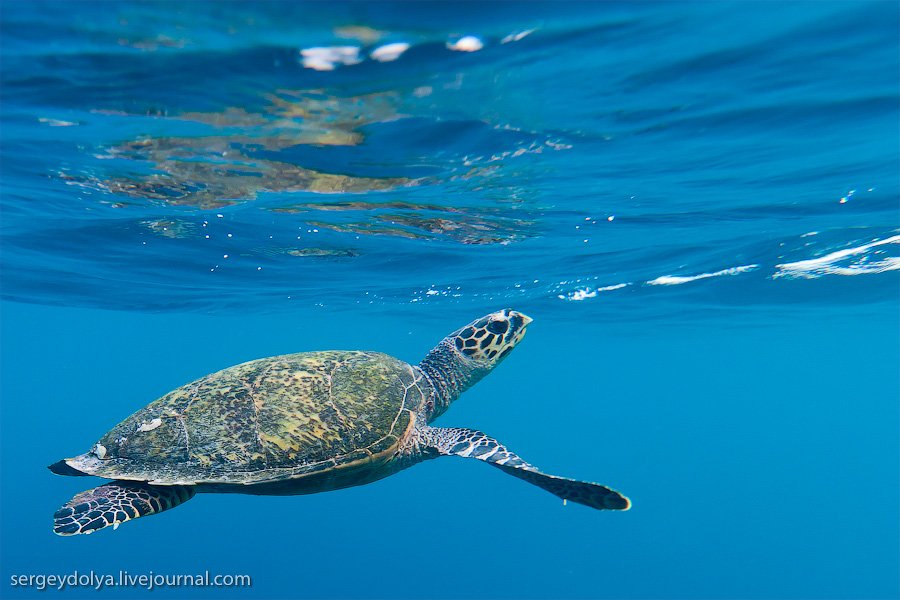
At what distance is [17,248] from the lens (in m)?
16.0

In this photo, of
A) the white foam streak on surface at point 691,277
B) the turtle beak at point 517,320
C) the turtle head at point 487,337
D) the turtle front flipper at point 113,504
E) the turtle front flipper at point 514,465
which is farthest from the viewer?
the white foam streak on surface at point 691,277

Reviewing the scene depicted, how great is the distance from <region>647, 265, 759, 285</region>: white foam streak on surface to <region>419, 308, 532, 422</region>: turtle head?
11364 millimetres

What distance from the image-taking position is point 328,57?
6.32 metres

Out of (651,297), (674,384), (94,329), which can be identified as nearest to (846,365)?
(674,384)

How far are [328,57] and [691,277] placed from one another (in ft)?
53.9

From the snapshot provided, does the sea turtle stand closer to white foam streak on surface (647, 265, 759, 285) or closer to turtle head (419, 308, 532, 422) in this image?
turtle head (419, 308, 532, 422)

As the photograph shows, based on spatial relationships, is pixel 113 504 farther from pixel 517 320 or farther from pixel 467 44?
pixel 467 44

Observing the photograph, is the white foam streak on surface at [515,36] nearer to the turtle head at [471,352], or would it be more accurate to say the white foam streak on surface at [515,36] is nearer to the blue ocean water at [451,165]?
the blue ocean water at [451,165]

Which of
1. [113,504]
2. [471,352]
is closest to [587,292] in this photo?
[471,352]

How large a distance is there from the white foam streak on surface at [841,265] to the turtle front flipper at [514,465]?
13.1 metres

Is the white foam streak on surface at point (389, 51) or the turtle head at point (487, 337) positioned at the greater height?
the white foam streak on surface at point (389, 51)

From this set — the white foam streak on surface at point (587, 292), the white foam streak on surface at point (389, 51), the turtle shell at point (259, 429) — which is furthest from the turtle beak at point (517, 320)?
the white foam streak on surface at point (587, 292)

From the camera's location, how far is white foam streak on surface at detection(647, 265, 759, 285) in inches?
685

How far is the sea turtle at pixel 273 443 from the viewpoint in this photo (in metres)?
6.17
